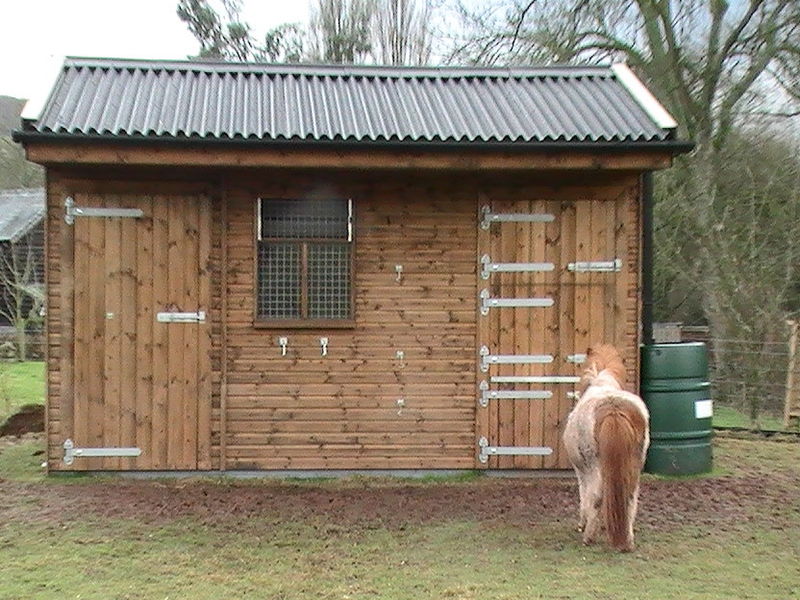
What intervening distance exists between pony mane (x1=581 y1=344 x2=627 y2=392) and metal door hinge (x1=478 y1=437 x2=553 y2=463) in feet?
4.12

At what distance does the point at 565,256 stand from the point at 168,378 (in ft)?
10.9

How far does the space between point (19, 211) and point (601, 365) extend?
23.4 meters

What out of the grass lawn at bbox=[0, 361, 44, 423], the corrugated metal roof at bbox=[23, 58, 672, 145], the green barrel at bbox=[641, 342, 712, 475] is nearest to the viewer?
the corrugated metal roof at bbox=[23, 58, 672, 145]

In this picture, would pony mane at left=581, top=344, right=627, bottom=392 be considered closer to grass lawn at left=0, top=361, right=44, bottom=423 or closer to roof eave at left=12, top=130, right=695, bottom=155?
roof eave at left=12, top=130, right=695, bottom=155

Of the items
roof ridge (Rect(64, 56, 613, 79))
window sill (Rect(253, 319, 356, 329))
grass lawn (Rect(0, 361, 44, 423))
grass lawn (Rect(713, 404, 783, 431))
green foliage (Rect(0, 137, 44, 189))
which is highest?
green foliage (Rect(0, 137, 44, 189))

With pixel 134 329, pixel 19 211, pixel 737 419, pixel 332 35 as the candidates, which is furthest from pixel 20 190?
pixel 737 419

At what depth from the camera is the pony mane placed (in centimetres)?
508

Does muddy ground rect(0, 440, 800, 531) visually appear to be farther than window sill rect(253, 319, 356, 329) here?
No

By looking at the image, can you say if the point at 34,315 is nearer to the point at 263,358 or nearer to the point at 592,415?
the point at 263,358

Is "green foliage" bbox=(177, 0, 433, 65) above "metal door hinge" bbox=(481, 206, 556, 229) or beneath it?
above

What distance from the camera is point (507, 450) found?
626 cm

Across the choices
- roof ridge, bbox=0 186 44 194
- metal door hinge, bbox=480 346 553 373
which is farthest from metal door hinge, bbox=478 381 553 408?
roof ridge, bbox=0 186 44 194

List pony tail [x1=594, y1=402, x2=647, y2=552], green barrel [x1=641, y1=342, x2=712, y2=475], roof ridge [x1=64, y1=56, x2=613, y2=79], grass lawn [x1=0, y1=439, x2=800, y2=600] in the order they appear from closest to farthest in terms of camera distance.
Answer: grass lawn [x1=0, y1=439, x2=800, y2=600] → pony tail [x1=594, y1=402, x2=647, y2=552] → green barrel [x1=641, y1=342, x2=712, y2=475] → roof ridge [x1=64, y1=56, x2=613, y2=79]

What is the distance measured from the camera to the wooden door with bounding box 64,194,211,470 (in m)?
6.02
